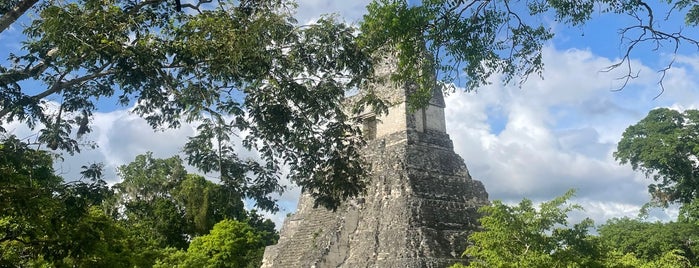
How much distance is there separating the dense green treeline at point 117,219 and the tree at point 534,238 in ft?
15.0

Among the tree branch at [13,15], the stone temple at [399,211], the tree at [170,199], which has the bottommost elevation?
the tree branch at [13,15]

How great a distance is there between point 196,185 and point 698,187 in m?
17.7

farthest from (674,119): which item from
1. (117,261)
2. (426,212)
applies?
(117,261)

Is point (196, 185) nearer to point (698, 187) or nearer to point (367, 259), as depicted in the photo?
point (367, 259)

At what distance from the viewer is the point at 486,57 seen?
6.67m

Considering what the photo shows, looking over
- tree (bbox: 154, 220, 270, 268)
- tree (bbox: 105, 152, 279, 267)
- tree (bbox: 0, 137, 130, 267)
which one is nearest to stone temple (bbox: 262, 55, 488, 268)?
tree (bbox: 154, 220, 270, 268)

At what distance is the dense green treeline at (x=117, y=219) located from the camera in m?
6.09

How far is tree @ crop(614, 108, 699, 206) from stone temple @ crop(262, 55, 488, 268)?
860 centimetres

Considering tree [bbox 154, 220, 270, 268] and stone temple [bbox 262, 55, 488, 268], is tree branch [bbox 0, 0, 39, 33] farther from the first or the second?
tree [bbox 154, 220, 270, 268]

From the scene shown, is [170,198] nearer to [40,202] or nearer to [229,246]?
[229,246]

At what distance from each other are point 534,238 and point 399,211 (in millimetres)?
3587

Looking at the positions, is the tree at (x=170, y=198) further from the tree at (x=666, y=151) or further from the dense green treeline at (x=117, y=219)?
the tree at (x=666, y=151)

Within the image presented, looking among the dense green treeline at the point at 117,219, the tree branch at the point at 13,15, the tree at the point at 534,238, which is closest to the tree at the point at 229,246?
the dense green treeline at the point at 117,219

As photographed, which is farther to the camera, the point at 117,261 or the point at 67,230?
the point at 117,261
